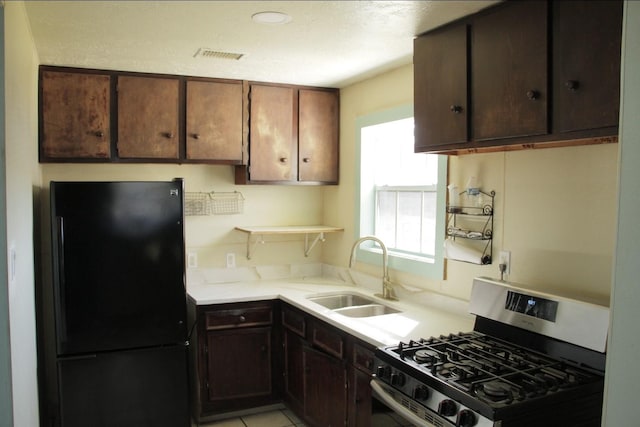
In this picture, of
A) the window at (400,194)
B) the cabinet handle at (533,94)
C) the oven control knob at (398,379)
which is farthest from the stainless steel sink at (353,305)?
the cabinet handle at (533,94)

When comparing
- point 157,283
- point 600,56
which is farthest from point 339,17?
point 157,283

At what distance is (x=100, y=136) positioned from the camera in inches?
131

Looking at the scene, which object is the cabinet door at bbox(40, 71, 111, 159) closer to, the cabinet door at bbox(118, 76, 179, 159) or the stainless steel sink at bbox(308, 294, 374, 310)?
the cabinet door at bbox(118, 76, 179, 159)

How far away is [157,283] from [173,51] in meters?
1.37

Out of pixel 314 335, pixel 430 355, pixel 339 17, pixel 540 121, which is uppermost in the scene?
pixel 339 17

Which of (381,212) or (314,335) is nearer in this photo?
(314,335)

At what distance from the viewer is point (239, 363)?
3.43 metres

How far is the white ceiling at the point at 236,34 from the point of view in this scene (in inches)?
85.7

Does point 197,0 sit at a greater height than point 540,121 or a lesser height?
greater

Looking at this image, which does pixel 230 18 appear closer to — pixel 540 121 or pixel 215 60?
pixel 215 60

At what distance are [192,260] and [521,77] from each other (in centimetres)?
268

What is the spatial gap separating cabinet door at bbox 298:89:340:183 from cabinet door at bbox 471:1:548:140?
1.79 metres

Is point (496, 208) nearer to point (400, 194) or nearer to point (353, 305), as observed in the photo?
point (400, 194)

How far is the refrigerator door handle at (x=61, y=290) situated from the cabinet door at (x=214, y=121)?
0.96 metres
